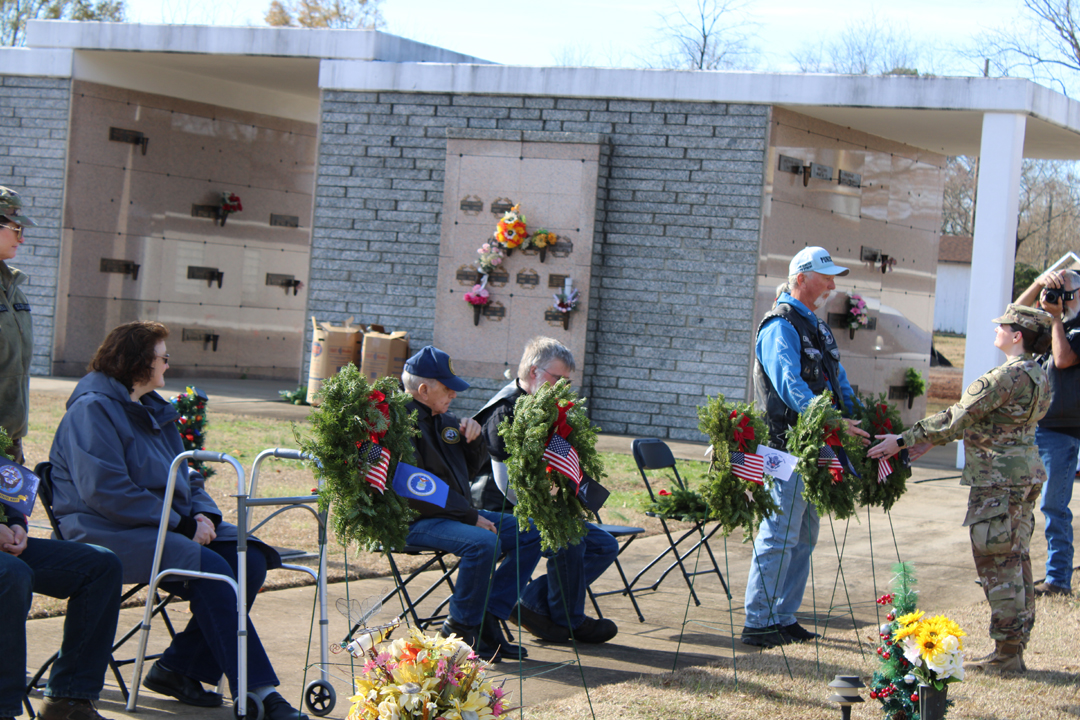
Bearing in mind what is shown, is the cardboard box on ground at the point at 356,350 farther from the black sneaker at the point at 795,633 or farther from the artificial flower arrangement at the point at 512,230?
the black sneaker at the point at 795,633

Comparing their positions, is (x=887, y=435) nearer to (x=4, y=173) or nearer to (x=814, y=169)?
(x=814, y=169)

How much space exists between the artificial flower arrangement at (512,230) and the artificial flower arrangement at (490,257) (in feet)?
0.38

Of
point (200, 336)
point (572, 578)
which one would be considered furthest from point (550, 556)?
point (200, 336)

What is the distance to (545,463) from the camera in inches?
161

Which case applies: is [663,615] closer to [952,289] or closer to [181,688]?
[181,688]

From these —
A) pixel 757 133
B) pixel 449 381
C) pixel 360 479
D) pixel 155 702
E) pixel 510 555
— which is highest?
pixel 757 133

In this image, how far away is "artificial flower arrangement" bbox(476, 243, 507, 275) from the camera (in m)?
12.6

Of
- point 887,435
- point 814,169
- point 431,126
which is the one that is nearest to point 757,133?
point 814,169

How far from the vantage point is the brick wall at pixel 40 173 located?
14734mm

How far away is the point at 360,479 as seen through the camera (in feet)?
13.4

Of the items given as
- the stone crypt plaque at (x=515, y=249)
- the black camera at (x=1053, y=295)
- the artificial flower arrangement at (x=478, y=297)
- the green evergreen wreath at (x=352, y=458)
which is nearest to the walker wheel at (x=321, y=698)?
the green evergreen wreath at (x=352, y=458)

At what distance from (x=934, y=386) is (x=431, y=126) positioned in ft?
47.0

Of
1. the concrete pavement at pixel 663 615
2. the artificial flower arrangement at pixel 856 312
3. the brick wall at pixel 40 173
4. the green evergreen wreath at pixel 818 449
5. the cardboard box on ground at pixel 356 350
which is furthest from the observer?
the brick wall at pixel 40 173

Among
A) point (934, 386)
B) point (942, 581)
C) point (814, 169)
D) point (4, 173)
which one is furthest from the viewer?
point (934, 386)
